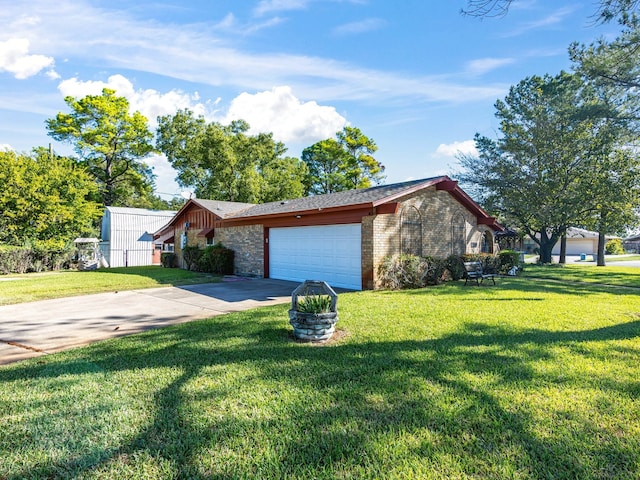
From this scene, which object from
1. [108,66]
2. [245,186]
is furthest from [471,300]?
[245,186]

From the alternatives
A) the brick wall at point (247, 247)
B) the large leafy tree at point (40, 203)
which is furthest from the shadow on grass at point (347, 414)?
the large leafy tree at point (40, 203)

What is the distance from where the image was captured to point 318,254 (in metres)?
13.6

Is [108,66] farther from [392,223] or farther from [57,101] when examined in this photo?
[57,101]

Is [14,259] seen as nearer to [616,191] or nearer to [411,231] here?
[411,231]

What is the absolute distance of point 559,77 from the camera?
85.4 feet

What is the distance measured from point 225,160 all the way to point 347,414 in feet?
97.6

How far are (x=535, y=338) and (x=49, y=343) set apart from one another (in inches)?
317

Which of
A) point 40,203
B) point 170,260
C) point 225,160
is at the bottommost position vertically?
point 170,260

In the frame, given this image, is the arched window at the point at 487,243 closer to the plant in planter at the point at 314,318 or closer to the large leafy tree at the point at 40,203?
the plant in planter at the point at 314,318

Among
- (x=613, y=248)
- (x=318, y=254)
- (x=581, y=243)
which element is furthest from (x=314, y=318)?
(x=613, y=248)

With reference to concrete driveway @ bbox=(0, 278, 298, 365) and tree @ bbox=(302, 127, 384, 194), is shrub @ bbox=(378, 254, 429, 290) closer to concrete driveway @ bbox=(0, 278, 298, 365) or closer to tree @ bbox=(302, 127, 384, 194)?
concrete driveway @ bbox=(0, 278, 298, 365)

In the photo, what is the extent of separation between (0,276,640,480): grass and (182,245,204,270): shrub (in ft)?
43.5

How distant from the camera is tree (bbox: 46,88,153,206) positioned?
32312mm

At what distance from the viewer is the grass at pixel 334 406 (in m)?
2.67
